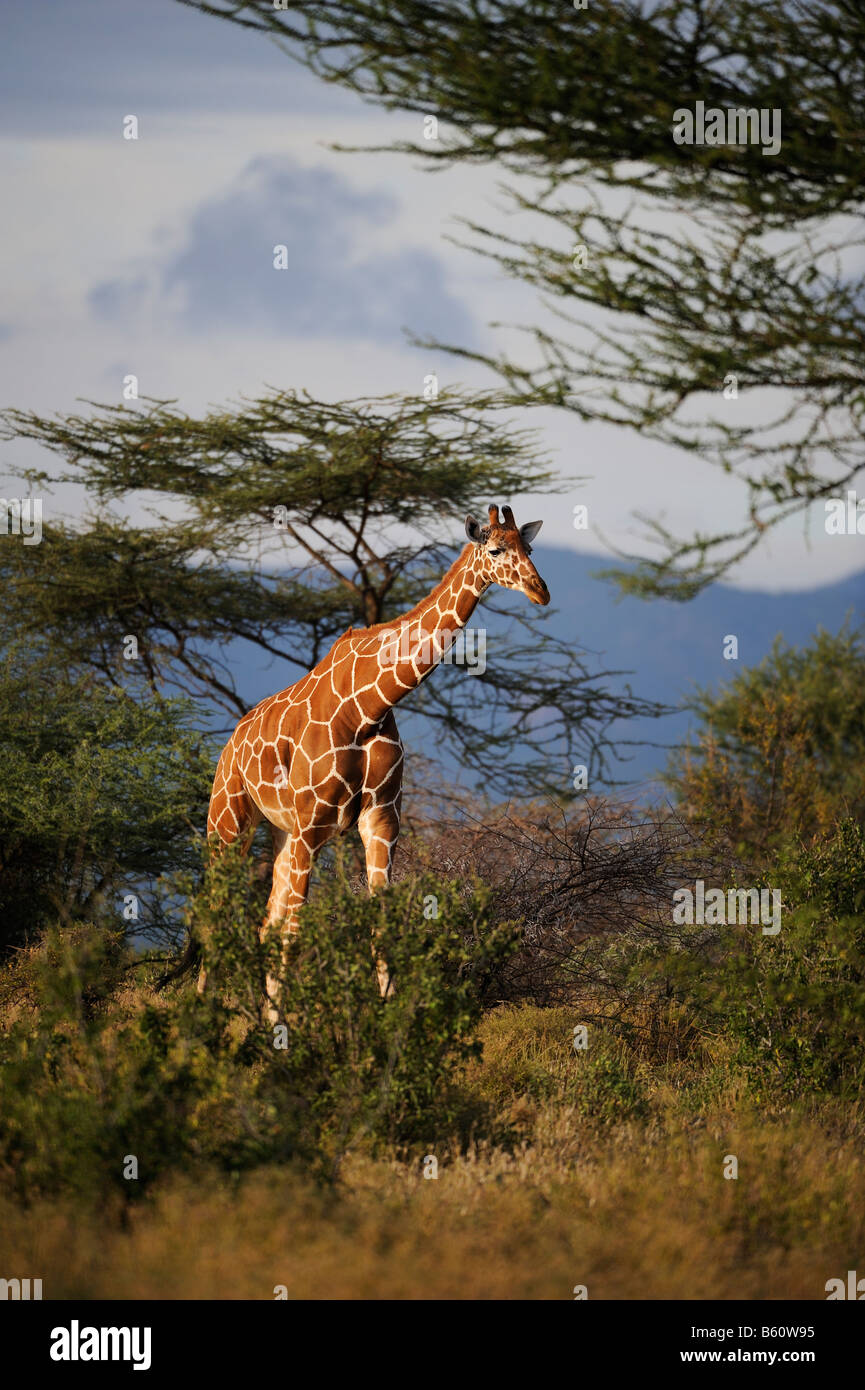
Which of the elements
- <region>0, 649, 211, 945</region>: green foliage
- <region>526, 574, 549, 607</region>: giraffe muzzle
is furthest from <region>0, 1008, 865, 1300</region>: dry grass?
<region>0, 649, 211, 945</region>: green foliage

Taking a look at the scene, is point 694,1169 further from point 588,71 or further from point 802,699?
point 802,699

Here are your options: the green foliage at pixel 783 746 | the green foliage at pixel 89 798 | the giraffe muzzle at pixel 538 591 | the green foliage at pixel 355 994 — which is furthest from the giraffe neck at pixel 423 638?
the green foliage at pixel 783 746

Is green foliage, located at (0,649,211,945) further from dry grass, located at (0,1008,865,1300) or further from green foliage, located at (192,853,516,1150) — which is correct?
dry grass, located at (0,1008,865,1300)

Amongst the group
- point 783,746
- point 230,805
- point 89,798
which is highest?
point 783,746

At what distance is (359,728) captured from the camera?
8078 mm

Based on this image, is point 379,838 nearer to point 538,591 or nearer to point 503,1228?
point 538,591

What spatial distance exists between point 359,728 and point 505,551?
4.81 feet

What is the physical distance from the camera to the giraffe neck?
7.73m

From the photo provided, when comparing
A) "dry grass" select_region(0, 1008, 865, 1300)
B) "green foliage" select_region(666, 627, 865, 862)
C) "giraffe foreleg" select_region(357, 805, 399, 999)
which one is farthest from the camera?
"green foliage" select_region(666, 627, 865, 862)

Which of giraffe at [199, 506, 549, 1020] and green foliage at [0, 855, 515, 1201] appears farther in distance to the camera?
giraffe at [199, 506, 549, 1020]

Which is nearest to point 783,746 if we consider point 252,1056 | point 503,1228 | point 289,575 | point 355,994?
point 289,575

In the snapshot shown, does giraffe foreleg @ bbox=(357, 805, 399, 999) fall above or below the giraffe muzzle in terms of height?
below

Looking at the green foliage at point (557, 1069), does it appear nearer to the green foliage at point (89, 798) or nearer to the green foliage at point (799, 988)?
the green foliage at point (799, 988)

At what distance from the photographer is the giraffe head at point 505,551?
24.4 feet
